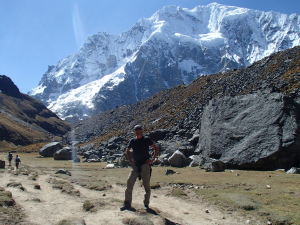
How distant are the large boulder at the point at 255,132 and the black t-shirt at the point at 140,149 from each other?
1791 cm

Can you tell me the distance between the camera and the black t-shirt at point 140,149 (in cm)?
1579

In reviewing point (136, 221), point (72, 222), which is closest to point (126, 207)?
point (136, 221)

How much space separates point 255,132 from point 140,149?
19.8 m

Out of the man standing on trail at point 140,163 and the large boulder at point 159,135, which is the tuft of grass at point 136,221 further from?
the large boulder at point 159,135

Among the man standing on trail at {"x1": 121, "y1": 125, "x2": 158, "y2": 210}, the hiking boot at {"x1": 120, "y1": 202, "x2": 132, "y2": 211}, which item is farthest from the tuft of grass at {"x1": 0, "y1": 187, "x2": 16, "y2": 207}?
the man standing on trail at {"x1": 121, "y1": 125, "x2": 158, "y2": 210}

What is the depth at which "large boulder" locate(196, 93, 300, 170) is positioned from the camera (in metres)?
31.2

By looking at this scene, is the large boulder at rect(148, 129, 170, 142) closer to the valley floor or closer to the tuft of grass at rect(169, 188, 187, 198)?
the valley floor

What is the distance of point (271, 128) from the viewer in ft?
107

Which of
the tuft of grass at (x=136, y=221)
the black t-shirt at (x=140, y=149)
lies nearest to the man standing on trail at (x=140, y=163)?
the black t-shirt at (x=140, y=149)

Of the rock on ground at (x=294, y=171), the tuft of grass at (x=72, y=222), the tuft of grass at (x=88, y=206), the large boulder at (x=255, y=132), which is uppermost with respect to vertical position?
the large boulder at (x=255, y=132)

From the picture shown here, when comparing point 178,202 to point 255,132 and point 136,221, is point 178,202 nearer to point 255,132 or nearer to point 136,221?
point 136,221

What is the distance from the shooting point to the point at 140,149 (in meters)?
15.9

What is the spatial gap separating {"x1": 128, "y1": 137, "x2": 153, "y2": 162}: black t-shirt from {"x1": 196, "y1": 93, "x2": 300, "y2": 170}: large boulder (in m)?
17.9

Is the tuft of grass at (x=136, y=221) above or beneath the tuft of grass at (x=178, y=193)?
beneath
